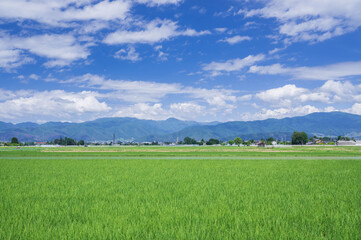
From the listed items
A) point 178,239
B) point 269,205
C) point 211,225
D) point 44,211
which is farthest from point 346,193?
point 44,211

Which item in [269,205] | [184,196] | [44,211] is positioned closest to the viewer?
[44,211]

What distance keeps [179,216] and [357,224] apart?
4.62m

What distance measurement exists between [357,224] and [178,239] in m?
4.70

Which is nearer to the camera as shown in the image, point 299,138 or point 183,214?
point 183,214

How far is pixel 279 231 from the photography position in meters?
6.44

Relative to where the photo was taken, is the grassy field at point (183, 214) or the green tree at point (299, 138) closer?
the grassy field at point (183, 214)

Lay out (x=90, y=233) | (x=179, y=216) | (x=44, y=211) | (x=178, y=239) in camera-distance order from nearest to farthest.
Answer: (x=178, y=239)
(x=90, y=233)
(x=179, y=216)
(x=44, y=211)

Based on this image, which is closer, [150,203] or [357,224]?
[357,224]

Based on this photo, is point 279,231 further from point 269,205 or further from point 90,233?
point 90,233

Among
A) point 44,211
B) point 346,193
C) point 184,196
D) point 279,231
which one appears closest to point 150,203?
point 184,196

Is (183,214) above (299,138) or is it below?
below

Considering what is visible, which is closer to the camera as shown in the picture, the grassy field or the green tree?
the grassy field

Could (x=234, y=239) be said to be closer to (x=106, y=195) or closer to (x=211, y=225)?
(x=211, y=225)

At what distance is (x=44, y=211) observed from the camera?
8523 mm
